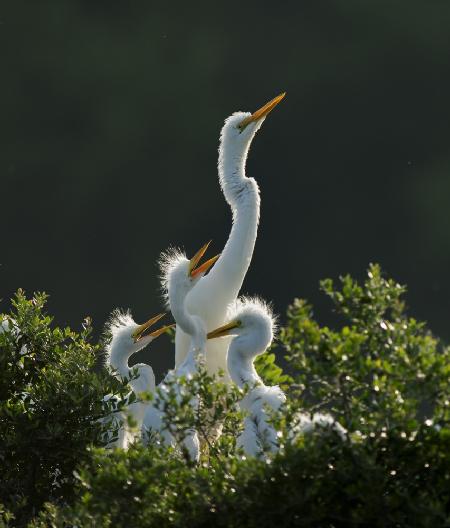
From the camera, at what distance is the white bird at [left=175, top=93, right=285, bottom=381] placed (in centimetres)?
834

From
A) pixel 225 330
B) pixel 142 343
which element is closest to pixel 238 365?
pixel 225 330

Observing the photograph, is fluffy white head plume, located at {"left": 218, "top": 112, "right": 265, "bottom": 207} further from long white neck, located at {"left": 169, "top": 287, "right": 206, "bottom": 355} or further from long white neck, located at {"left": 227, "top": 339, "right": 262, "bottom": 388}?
long white neck, located at {"left": 227, "top": 339, "right": 262, "bottom": 388}

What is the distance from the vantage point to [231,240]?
8.59m

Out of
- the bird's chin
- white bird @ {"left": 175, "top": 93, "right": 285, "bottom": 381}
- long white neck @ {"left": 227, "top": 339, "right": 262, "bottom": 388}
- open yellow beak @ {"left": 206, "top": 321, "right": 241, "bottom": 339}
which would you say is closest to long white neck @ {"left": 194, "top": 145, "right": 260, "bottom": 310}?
white bird @ {"left": 175, "top": 93, "right": 285, "bottom": 381}

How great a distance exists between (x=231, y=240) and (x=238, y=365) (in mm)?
1827

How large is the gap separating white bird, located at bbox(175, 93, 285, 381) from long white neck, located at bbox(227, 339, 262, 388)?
106cm

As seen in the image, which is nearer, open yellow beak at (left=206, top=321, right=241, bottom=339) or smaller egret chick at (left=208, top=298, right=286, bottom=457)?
smaller egret chick at (left=208, top=298, right=286, bottom=457)

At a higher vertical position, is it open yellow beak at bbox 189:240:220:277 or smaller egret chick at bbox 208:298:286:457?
open yellow beak at bbox 189:240:220:277

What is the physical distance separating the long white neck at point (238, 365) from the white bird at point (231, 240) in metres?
1.06

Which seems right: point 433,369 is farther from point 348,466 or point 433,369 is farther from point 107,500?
point 107,500

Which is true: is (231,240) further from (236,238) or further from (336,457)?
(336,457)

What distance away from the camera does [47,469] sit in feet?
21.6

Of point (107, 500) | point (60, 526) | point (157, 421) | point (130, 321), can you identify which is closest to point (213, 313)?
point (130, 321)

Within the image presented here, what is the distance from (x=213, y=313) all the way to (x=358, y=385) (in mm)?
4093
